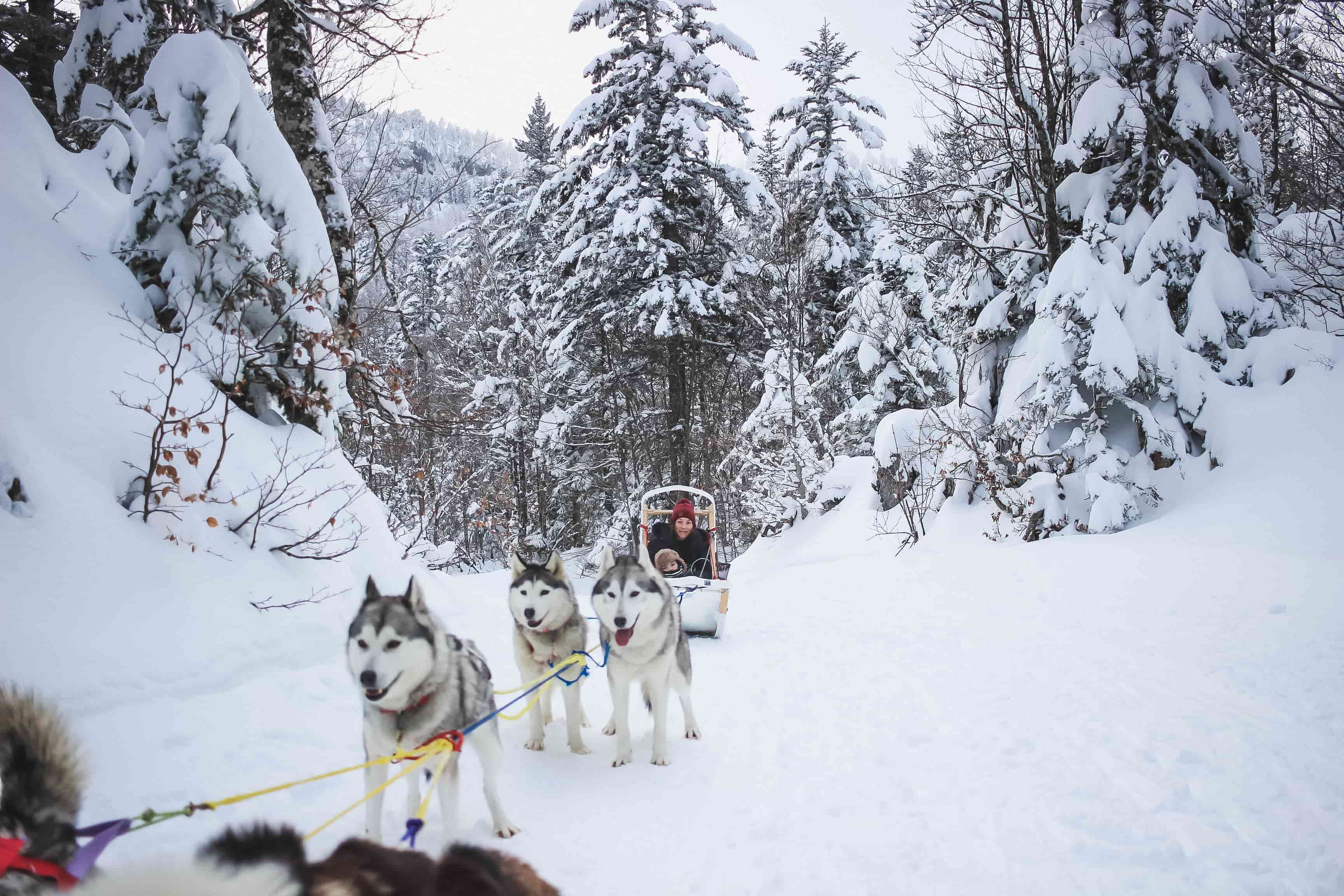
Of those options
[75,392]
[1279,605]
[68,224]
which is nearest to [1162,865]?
[1279,605]

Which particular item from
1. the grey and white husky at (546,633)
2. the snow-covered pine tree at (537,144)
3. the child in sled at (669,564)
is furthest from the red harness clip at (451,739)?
the snow-covered pine tree at (537,144)

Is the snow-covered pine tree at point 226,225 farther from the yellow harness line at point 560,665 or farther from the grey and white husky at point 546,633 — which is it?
Answer: the yellow harness line at point 560,665

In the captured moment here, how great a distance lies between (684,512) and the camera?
820 cm

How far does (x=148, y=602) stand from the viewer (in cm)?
374

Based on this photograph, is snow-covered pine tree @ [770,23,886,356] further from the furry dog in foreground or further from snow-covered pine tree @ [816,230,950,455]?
the furry dog in foreground

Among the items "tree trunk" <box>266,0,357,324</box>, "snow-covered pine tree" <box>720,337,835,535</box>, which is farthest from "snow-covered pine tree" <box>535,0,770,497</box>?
"tree trunk" <box>266,0,357,324</box>

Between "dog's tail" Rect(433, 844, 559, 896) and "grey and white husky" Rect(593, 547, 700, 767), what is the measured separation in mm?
2327

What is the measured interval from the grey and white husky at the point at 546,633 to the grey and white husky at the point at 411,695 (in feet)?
2.99

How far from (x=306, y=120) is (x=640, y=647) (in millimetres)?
6324

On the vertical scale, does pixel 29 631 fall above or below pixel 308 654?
above

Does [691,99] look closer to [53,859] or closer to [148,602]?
[148,602]

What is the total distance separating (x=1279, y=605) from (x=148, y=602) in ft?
26.3

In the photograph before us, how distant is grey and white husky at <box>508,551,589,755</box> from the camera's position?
4.00 m

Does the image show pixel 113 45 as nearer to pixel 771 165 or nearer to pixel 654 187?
pixel 654 187
